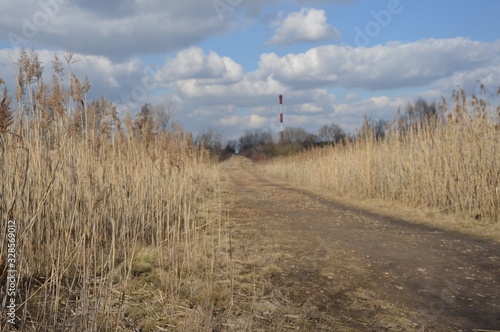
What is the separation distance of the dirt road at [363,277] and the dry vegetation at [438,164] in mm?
1266

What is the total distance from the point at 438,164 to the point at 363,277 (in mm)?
4902

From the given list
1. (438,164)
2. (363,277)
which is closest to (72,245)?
(363,277)

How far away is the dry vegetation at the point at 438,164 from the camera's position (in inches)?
272

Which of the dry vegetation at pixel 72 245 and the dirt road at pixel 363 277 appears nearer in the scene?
the dry vegetation at pixel 72 245

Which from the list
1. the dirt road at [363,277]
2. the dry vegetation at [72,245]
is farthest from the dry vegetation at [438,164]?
the dry vegetation at [72,245]

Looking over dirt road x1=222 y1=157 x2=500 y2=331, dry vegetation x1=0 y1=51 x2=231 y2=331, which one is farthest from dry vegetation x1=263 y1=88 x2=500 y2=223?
dry vegetation x1=0 y1=51 x2=231 y2=331

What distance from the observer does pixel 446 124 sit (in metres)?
8.07

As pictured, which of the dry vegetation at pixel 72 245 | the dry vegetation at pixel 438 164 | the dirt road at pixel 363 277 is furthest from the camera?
the dry vegetation at pixel 438 164

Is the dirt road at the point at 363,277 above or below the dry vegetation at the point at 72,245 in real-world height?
below

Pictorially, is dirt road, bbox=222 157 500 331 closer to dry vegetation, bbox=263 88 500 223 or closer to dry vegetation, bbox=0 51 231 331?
dry vegetation, bbox=0 51 231 331

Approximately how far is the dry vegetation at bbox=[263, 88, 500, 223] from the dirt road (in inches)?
49.9

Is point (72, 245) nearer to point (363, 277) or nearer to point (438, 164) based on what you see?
point (363, 277)

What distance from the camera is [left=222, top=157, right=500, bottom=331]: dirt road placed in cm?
288

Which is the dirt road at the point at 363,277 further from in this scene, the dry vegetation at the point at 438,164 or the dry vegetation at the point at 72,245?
the dry vegetation at the point at 438,164
